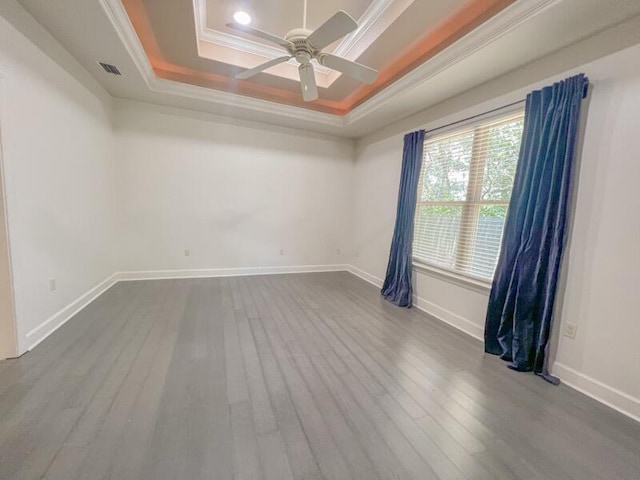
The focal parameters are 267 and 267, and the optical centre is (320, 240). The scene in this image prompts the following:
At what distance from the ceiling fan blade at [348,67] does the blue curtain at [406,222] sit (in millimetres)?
1408

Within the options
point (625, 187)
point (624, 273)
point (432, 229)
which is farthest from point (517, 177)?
point (432, 229)

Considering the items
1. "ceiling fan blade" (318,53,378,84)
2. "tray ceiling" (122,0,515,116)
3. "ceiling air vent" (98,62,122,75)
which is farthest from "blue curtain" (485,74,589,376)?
"ceiling air vent" (98,62,122,75)

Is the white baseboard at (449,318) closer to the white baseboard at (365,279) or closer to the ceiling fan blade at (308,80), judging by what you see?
the white baseboard at (365,279)

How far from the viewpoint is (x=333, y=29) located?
70.7 inches

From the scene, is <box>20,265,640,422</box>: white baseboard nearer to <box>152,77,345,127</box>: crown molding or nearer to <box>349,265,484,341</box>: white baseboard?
<box>349,265,484,341</box>: white baseboard

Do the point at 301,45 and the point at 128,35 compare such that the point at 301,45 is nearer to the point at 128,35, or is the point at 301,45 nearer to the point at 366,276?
the point at 128,35

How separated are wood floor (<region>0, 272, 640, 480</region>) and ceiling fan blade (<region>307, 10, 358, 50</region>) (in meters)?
2.42

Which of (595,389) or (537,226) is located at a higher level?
(537,226)

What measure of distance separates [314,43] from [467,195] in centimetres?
216

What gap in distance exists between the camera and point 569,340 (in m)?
2.05

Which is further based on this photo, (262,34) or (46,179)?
→ (46,179)

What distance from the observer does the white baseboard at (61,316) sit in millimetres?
2193

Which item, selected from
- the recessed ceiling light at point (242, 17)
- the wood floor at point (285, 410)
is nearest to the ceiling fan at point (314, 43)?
the recessed ceiling light at point (242, 17)

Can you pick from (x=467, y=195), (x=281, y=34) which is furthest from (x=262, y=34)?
(x=467, y=195)
